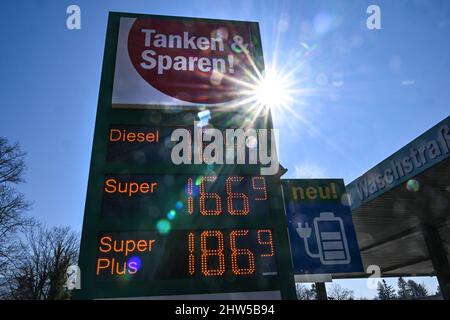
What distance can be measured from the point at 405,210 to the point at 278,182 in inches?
420

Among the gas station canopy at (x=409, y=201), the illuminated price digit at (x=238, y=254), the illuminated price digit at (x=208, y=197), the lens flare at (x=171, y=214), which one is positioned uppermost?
the gas station canopy at (x=409, y=201)

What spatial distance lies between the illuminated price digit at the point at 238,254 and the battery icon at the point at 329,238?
541 cm

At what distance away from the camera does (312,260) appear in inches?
407

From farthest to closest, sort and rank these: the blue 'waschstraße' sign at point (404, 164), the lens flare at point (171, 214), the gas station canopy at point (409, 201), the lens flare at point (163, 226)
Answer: the gas station canopy at point (409, 201)
the blue 'waschstraße' sign at point (404, 164)
the lens flare at point (171, 214)
the lens flare at point (163, 226)

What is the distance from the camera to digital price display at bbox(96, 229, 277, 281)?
528cm

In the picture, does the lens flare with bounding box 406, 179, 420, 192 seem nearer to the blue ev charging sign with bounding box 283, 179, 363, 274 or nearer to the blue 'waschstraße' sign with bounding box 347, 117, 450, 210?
the blue 'waschstraße' sign with bounding box 347, 117, 450, 210

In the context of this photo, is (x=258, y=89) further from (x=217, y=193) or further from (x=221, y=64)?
(x=217, y=193)

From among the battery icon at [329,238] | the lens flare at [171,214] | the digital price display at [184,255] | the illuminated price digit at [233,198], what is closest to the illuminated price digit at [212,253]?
the digital price display at [184,255]

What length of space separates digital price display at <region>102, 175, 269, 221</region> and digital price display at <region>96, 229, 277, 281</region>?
1.18 feet

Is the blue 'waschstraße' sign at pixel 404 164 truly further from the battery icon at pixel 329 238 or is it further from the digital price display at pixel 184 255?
the digital price display at pixel 184 255

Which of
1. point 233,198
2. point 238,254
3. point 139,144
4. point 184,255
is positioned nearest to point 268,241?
point 238,254

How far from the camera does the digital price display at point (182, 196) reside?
18.9 ft
